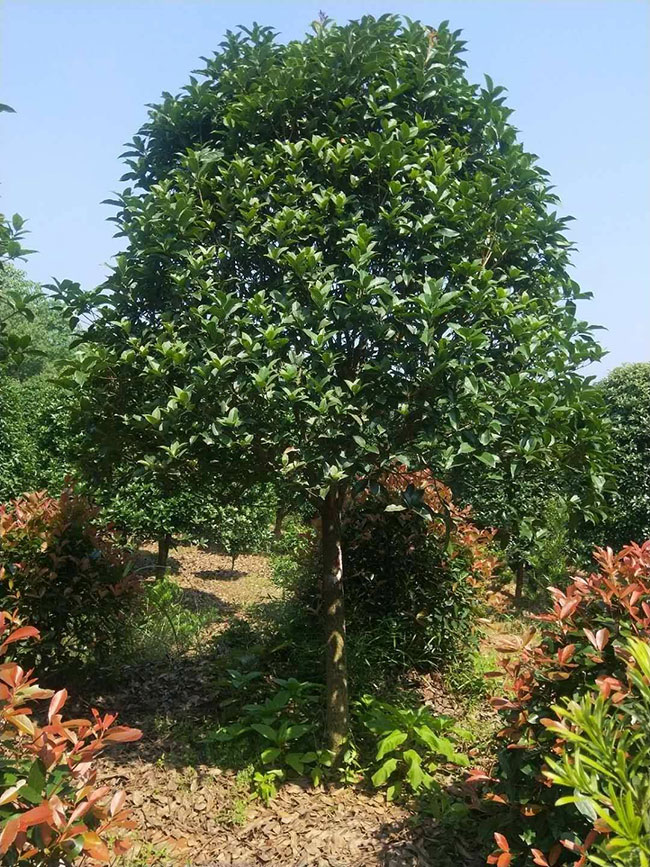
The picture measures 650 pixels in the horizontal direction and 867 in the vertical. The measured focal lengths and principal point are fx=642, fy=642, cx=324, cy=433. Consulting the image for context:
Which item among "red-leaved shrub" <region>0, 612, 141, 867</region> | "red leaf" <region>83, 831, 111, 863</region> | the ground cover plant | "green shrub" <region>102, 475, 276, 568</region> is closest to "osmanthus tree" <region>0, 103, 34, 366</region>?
the ground cover plant

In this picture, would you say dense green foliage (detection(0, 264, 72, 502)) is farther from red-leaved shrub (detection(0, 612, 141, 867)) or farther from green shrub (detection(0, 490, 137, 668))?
red-leaved shrub (detection(0, 612, 141, 867))

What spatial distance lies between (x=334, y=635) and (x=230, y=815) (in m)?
1.45

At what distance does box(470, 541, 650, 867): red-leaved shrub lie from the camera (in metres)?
2.88

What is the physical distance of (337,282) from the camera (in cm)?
409

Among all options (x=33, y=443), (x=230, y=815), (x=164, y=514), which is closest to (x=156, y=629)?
(x=230, y=815)

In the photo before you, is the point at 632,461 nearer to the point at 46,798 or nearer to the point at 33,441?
the point at 46,798

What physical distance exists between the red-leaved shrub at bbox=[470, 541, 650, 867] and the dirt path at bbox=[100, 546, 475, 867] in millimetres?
931

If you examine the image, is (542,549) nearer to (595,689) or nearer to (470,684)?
(470,684)

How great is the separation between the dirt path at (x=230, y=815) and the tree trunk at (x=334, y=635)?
0.44 meters

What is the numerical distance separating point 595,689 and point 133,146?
15.9ft

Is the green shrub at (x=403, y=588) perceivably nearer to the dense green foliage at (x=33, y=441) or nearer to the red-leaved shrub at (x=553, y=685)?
the red-leaved shrub at (x=553, y=685)

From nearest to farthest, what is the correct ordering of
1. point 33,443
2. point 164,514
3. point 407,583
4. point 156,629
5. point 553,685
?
1. point 553,685
2. point 407,583
3. point 156,629
4. point 164,514
5. point 33,443

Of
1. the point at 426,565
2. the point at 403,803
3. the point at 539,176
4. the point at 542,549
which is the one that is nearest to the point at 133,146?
the point at 539,176

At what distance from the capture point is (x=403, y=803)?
14.4 ft
